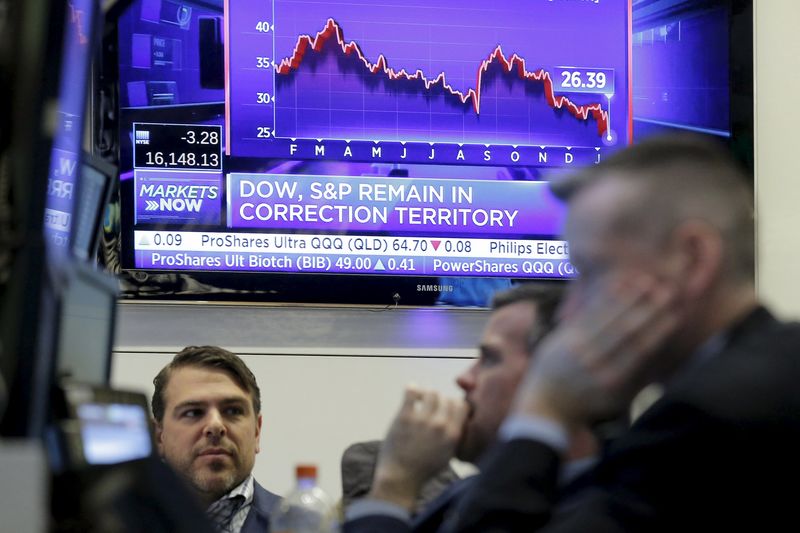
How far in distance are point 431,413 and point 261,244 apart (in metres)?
1.64

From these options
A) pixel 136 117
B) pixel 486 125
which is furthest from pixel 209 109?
pixel 486 125

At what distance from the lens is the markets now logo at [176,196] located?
3248 mm

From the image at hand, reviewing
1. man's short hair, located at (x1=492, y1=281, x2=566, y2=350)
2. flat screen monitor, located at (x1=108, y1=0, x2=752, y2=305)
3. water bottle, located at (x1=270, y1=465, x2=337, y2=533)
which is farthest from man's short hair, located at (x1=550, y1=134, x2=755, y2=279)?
flat screen monitor, located at (x1=108, y1=0, x2=752, y2=305)

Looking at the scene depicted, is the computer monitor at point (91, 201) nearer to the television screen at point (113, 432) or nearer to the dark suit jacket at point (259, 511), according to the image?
the television screen at point (113, 432)

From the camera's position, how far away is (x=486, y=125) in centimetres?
343

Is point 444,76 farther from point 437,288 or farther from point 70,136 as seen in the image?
point 70,136

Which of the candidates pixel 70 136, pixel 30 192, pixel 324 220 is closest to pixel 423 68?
pixel 324 220

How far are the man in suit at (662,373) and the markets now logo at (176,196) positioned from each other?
202cm

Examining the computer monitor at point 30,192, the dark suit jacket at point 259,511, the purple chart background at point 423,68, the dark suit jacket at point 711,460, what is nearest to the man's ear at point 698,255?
the dark suit jacket at point 711,460

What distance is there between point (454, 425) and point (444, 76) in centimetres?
186

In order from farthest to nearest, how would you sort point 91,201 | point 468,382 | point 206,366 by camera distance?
point 206,366, point 468,382, point 91,201

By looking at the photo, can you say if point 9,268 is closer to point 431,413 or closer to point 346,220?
point 431,413

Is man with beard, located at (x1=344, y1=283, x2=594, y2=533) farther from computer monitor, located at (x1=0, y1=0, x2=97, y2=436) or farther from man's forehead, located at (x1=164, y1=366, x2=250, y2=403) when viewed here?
man's forehead, located at (x1=164, y1=366, x2=250, y2=403)

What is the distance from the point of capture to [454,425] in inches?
67.9
